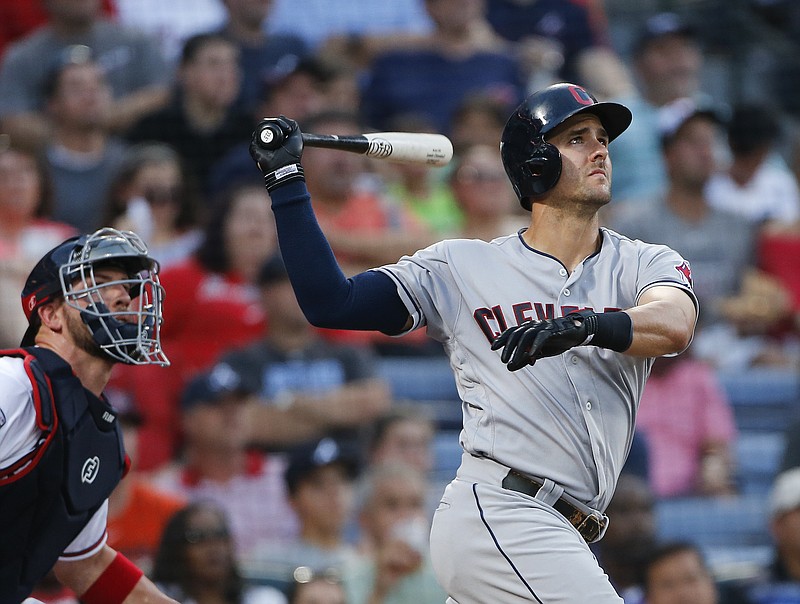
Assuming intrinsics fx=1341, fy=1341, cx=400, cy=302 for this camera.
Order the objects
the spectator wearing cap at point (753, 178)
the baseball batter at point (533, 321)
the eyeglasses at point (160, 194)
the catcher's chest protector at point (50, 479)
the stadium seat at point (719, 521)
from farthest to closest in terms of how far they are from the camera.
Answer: the spectator wearing cap at point (753, 178), the eyeglasses at point (160, 194), the stadium seat at point (719, 521), the catcher's chest protector at point (50, 479), the baseball batter at point (533, 321)

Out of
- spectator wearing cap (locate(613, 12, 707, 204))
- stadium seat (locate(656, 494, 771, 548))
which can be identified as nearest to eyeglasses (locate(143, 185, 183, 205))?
spectator wearing cap (locate(613, 12, 707, 204))

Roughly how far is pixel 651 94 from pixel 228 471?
13.4 feet

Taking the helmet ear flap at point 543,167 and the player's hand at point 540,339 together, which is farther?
the helmet ear flap at point 543,167

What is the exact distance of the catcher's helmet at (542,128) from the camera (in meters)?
3.36

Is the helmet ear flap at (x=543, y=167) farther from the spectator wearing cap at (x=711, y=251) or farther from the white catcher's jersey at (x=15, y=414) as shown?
the spectator wearing cap at (x=711, y=251)

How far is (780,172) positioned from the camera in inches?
335

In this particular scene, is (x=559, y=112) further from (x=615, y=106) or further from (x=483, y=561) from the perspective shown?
(x=483, y=561)

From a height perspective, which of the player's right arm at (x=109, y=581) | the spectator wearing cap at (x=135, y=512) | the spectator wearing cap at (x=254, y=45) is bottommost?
the spectator wearing cap at (x=135, y=512)

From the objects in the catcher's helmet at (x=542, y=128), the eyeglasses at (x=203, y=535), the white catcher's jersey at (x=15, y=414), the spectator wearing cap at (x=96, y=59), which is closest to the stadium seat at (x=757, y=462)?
the eyeglasses at (x=203, y=535)

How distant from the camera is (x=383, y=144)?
11.5ft

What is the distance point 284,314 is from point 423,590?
58.1 inches

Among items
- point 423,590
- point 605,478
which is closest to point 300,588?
point 423,590

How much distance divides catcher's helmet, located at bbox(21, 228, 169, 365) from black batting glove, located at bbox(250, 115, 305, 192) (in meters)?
0.58

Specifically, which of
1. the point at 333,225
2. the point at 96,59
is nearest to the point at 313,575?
the point at 333,225
